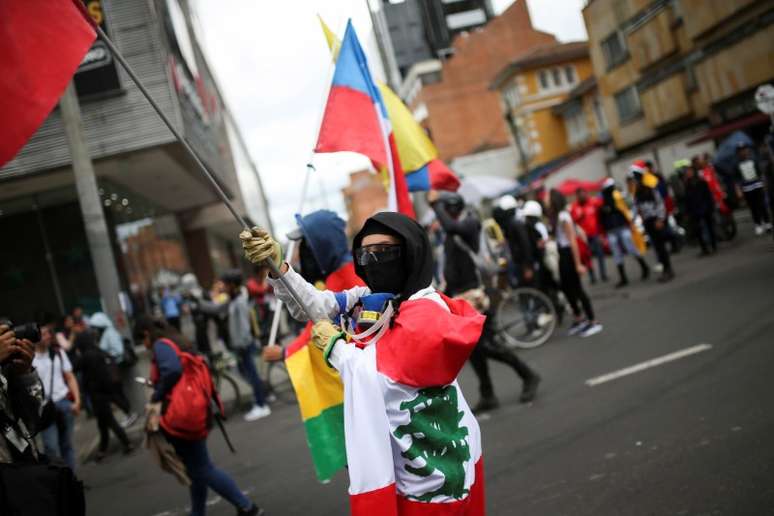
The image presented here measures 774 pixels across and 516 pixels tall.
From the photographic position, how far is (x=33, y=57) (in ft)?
10.1

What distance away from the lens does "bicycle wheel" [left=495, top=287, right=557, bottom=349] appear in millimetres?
9172

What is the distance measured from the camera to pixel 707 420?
4.74m

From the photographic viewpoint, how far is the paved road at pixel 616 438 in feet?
12.9

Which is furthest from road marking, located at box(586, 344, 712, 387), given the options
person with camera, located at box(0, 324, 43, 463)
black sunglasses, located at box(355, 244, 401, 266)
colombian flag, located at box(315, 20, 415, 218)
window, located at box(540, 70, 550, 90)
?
window, located at box(540, 70, 550, 90)

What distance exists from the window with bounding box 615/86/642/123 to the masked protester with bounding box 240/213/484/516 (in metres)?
28.2

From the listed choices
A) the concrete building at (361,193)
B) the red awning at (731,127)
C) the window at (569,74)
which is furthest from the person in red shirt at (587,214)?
the concrete building at (361,193)

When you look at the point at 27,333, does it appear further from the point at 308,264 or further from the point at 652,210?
the point at 652,210

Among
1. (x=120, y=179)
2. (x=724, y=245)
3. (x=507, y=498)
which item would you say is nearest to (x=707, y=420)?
(x=507, y=498)

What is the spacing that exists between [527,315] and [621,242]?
12.0 ft

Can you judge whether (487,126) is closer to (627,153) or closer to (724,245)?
(627,153)

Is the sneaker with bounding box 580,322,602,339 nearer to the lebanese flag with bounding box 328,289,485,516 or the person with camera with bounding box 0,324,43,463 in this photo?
the lebanese flag with bounding box 328,289,485,516

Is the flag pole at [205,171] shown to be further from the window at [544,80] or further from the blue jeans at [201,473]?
the window at [544,80]

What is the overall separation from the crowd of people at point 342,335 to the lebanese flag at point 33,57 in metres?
0.98

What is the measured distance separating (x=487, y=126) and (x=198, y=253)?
32.7 m
